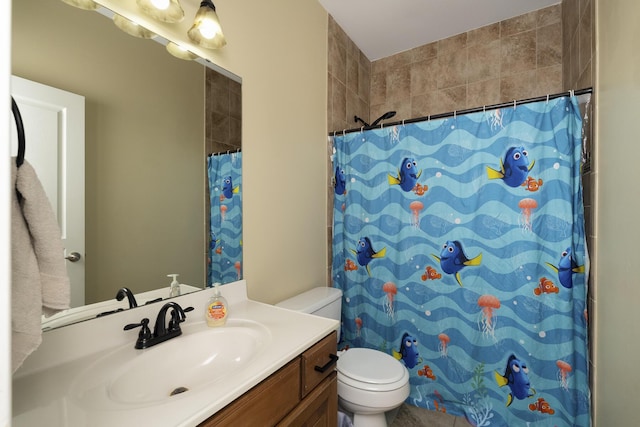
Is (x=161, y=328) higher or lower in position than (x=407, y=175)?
lower

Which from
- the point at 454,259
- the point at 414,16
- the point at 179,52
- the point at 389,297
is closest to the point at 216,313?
the point at 179,52

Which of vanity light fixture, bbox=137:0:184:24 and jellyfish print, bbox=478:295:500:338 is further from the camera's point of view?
jellyfish print, bbox=478:295:500:338

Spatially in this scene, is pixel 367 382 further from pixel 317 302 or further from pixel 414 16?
pixel 414 16

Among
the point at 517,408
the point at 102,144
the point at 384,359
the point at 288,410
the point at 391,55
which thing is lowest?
the point at 517,408

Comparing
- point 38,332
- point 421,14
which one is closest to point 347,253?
point 38,332

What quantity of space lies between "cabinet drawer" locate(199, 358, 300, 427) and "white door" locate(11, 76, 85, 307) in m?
0.61

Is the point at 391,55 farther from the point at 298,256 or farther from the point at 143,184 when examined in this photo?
the point at 143,184

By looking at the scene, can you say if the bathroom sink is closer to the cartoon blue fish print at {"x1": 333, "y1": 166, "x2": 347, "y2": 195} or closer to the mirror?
the mirror

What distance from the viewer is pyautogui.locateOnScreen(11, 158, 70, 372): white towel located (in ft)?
1.52

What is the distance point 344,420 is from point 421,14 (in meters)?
2.71

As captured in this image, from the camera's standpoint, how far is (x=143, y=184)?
106cm

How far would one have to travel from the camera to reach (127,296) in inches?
38.9

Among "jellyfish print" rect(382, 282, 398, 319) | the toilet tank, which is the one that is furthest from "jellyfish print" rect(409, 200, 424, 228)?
the toilet tank

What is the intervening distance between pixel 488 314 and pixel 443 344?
1.09 feet
